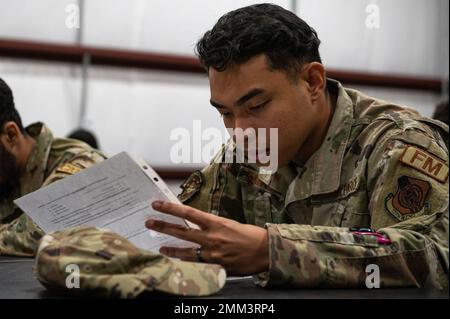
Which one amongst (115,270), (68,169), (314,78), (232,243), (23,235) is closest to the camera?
(115,270)

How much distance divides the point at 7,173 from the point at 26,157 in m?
0.08

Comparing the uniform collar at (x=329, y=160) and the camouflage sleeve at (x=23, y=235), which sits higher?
the uniform collar at (x=329, y=160)

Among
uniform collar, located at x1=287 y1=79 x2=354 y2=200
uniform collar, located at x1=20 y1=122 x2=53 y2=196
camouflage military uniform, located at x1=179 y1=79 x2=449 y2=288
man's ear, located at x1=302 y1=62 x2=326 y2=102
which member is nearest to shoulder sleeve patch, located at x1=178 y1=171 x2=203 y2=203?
camouflage military uniform, located at x1=179 y1=79 x2=449 y2=288

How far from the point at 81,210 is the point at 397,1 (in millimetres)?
4457

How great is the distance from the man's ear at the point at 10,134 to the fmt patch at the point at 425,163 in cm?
129

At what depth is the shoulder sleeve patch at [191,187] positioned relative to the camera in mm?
1690

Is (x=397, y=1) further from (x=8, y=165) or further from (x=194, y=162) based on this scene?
(x=8, y=165)

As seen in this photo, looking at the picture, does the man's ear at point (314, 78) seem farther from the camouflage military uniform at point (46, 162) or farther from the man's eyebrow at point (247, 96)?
the camouflage military uniform at point (46, 162)

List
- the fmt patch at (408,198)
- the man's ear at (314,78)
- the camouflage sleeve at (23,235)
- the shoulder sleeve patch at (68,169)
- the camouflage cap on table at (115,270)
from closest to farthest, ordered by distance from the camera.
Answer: the camouflage cap on table at (115,270), the fmt patch at (408,198), the man's ear at (314,78), the camouflage sleeve at (23,235), the shoulder sleeve patch at (68,169)

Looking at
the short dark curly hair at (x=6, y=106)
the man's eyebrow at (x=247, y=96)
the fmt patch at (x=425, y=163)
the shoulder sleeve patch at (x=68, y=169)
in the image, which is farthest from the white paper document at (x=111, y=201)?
the short dark curly hair at (x=6, y=106)

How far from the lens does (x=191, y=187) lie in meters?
1.70

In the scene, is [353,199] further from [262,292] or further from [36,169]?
[36,169]

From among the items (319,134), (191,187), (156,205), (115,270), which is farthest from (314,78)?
(115,270)

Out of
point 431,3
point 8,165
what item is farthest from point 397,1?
point 8,165
